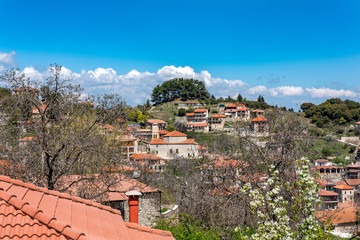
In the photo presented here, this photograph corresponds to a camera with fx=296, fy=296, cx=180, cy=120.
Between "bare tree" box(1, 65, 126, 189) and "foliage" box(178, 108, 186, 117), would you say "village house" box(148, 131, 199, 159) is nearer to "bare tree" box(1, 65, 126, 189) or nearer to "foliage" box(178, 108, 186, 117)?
"foliage" box(178, 108, 186, 117)

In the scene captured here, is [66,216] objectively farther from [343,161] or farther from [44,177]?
[343,161]

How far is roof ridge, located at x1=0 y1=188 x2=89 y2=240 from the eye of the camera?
3.65 metres

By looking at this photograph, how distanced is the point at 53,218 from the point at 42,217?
0.14m

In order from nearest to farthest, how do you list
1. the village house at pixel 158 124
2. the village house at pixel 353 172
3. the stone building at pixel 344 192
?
the stone building at pixel 344 192 < the village house at pixel 353 172 < the village house at pixel 158 124

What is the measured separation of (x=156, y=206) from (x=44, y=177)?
26.0ft

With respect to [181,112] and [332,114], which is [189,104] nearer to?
[181,112]

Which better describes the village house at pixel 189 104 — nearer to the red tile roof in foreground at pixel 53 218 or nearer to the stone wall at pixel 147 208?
the stone wall at pixel 147 208

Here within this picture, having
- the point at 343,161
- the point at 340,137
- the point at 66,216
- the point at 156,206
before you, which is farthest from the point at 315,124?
the point at 66,216

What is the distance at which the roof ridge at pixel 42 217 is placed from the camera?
3646mm

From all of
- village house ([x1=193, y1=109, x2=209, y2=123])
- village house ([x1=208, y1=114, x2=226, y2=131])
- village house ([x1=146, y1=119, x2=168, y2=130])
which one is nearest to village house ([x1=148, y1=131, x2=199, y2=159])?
village house ([x1=146, y1=119, x2=168, y2=130])

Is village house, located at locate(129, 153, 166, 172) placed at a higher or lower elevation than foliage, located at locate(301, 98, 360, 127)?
lower

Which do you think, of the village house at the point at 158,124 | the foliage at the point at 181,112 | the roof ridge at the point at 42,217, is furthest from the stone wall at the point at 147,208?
the foliage at the point at 181,112

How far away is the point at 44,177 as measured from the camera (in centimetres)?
1005

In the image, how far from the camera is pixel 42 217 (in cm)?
374
